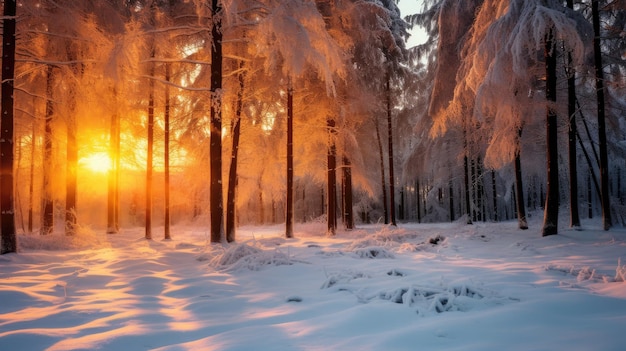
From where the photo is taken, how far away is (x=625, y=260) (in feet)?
20.0

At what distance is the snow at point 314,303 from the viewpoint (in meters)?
2.80

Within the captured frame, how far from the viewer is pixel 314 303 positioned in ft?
13.3

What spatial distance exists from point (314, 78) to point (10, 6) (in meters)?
8.93

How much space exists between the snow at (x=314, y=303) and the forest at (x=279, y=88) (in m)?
3.64

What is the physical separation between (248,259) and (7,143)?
6.62m

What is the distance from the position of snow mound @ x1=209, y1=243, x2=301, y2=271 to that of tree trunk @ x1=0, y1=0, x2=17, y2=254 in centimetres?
510

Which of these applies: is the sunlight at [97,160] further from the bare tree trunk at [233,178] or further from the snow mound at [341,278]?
the snow mound at [341,278]

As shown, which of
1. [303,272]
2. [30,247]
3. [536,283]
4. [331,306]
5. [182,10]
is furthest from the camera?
[182,10]

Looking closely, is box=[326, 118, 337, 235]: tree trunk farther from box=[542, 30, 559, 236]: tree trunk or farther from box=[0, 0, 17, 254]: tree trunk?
box=[0, 0, 17, 254]: tree trunk

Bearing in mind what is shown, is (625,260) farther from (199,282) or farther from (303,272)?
(199,282)

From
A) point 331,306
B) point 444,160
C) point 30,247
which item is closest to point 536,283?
point 331,306

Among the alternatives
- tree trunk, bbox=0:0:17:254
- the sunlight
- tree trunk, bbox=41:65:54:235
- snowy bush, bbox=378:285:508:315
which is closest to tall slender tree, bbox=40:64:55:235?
tree trunk, bbox=41:65:54:235

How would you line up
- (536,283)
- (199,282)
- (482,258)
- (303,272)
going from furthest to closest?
(482,258) < (303,272) < (199,282) < (536,283)

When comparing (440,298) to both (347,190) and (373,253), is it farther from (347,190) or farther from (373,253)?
(347,190)
